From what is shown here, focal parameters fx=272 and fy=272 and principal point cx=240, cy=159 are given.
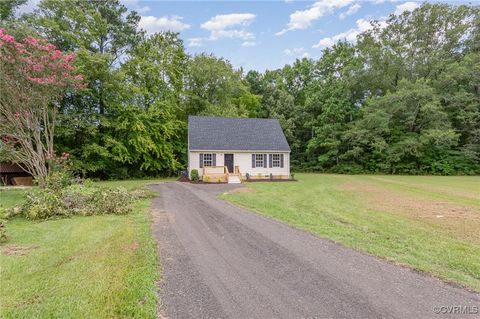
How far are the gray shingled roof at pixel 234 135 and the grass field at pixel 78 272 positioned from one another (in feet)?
46.7

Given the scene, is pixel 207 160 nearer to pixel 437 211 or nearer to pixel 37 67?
pixel 37 67

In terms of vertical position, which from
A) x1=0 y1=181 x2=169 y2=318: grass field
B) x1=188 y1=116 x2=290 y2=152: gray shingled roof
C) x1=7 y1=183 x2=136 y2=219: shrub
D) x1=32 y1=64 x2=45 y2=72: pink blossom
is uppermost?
x1=32 y1=64 x2=45 y2=72: pink blossom

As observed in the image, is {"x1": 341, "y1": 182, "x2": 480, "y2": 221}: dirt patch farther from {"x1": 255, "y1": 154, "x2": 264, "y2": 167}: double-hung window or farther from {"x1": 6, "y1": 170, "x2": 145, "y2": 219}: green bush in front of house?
{"x1": 255, "y1": 154, "x2": 264, "y2": 167}: double-hung window

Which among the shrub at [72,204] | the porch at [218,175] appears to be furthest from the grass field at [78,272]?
the porch at [218,175]

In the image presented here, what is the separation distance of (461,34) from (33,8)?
3796 cm

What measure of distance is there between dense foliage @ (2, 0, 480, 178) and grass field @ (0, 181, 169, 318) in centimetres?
1423

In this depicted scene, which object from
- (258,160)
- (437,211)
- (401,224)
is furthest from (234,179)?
(401,224)

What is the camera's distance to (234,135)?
22078mm

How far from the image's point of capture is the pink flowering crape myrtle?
10516 mm

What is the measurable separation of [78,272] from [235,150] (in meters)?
17.0

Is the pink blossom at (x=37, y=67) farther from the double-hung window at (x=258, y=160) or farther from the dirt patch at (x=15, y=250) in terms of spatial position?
the double-hung window at (x=258, y=160)

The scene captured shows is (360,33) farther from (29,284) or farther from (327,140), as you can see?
(29,284)

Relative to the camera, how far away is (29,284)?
149 inches

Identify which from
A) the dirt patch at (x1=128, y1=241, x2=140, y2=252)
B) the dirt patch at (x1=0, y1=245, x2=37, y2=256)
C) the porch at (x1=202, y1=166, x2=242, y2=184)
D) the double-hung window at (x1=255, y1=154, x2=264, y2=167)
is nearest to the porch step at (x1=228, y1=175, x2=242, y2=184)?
the porch at (x1=202, y1=166, x2=242, y2=184)
